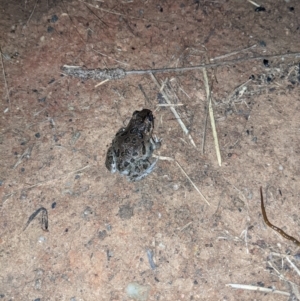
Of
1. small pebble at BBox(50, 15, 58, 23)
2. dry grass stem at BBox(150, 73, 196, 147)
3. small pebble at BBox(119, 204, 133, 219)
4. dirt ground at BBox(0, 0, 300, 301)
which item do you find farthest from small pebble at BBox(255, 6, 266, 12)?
small pebble at BBox(119, 204, 133, 219)

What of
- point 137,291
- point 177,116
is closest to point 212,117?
point 177,116

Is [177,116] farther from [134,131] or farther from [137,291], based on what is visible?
[137,291]

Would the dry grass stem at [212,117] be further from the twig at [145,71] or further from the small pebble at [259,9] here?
the small pebble at [259,9]

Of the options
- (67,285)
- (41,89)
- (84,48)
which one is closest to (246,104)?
(84,48)

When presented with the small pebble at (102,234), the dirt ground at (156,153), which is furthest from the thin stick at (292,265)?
the small pebble at (102,234)

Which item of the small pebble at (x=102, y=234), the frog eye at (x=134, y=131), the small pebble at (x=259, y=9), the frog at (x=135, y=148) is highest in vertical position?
the small pebble at (x=259, y=9)

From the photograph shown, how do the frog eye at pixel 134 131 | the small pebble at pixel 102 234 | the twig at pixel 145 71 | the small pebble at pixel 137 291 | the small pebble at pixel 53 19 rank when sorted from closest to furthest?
the small pebble at pixel 137 291
the small pebble at pixel 102 234
the frog eye at pixel 134 131
the twig at pixel 145 71
the small pebble at pixel 53 19

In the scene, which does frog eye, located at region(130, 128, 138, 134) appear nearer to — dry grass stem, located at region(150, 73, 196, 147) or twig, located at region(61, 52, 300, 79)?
dry grass stem, located at region(150, 73, 196, 147)
